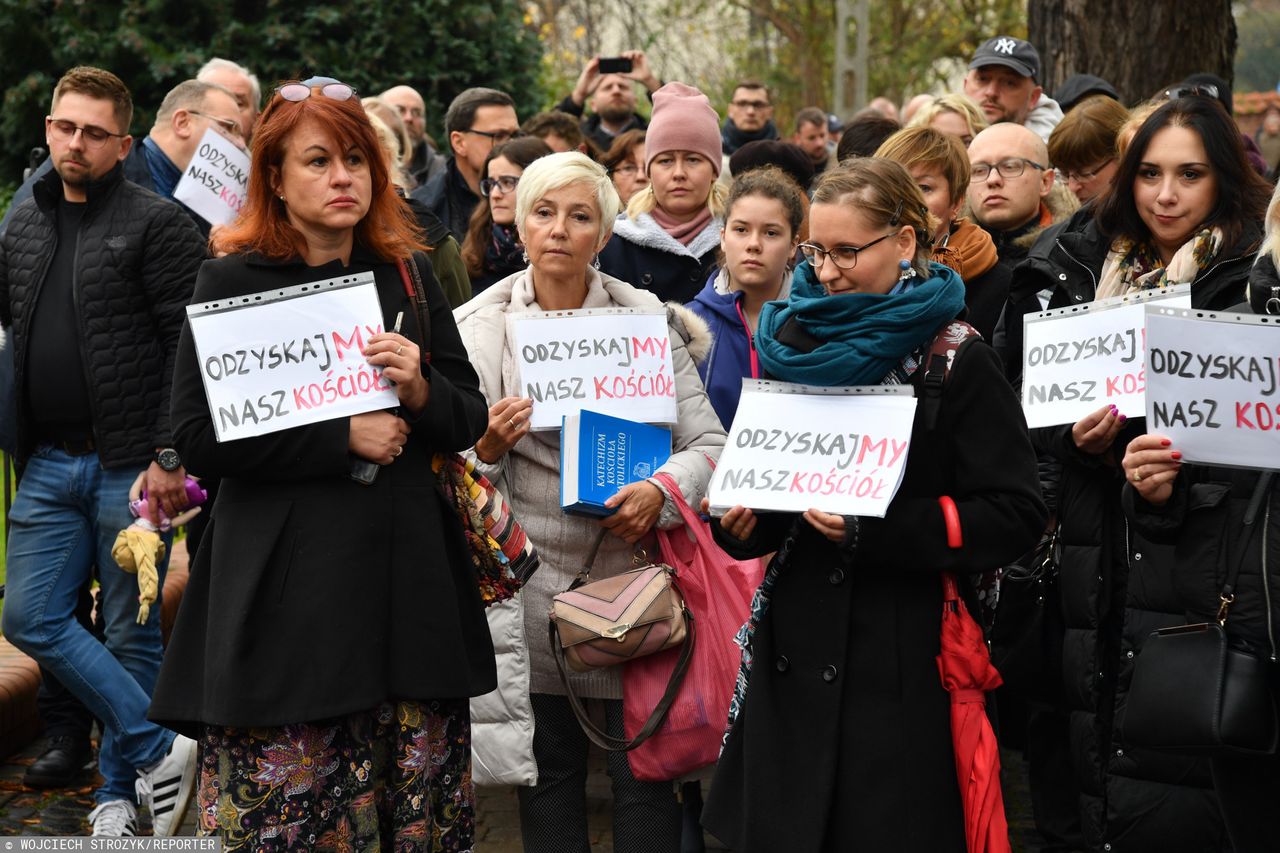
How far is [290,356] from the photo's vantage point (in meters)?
3.86

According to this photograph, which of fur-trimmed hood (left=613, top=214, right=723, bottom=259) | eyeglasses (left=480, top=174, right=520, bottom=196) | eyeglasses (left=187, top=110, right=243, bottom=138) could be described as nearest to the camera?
fur-trimmed hood (left=613, top=214, right=723, bottom=259)

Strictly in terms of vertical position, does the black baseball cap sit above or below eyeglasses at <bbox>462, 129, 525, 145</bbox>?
above

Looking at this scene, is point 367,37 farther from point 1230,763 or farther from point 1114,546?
point 1230,763

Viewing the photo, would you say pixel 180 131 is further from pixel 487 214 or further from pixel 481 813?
pixel 481 813

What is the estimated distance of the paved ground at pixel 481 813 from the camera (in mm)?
5809

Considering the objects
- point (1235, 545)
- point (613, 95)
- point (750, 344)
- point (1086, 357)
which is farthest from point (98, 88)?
point (613, 95)

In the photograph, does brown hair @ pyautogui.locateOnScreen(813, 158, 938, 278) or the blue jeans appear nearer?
brown hair @ pyautogui.locateOnScreen(813, 158, 938, 278)

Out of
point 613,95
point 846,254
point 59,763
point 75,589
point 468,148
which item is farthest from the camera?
point 613,95

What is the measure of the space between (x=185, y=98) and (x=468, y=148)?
1.46 meters

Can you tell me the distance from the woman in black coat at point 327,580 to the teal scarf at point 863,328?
0.87m

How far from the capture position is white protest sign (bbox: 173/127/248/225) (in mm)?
6809

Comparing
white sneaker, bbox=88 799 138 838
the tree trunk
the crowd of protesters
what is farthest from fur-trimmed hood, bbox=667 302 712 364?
the tree trunk

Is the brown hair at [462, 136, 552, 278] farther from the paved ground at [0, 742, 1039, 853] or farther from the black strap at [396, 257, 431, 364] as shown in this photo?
the black strap at [396, 257, 431, 364]

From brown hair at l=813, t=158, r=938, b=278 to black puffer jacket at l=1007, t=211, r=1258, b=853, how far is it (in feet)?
3.23
